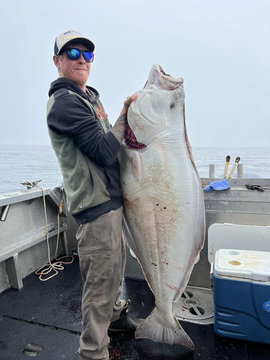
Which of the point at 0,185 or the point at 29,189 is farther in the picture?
the point at 0,185

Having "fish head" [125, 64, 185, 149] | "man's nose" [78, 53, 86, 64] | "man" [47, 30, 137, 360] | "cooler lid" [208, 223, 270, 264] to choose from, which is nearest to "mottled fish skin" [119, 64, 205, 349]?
"fish head" [125, 64, 185, 149]

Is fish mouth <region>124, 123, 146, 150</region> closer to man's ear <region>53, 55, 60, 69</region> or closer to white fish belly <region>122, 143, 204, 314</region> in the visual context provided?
white fish belly <region>122, 143, 204, 314</region>

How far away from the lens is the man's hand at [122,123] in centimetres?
174

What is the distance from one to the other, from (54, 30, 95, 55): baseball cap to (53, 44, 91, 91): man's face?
4cm

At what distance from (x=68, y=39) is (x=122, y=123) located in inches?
28.0

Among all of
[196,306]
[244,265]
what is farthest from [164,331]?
[196,306]

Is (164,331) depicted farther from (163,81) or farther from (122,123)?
(163,81)

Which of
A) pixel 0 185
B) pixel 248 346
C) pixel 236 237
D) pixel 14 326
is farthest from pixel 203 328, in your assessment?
pixel 0 185

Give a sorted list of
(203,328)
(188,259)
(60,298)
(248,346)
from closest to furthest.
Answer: (188,259)
(248,346)
(203,328)
(60,298)

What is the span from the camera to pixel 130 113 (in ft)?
5.95

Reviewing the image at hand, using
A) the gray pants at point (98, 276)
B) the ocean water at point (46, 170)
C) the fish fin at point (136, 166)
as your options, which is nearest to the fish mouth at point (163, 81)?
the fish fin at point (136, 166)

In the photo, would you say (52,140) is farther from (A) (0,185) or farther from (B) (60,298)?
(A) (0,185)

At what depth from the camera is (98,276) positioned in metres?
1.83

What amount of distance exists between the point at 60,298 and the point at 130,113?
8.05ft
